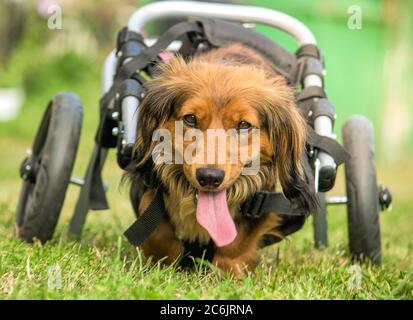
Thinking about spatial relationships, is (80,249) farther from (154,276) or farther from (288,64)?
(288,64)

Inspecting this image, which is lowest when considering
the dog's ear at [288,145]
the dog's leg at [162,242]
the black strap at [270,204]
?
the dog's leg at [162,242]

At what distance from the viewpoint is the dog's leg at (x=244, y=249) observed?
131 inches

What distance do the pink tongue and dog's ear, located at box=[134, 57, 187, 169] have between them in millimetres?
324

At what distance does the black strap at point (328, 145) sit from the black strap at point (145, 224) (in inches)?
27.0

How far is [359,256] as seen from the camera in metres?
3.75

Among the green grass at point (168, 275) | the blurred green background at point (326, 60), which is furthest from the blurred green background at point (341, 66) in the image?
the green grass at point (168, 275)

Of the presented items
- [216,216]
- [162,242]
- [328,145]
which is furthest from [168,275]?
[328,145]

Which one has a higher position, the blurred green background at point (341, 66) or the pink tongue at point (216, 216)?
the blurred green background at point (341, 66)

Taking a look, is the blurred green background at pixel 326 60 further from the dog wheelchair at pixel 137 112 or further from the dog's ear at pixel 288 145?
the dog's ear at pixel 288 145

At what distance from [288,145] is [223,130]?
318 millimetres

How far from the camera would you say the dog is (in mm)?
3053

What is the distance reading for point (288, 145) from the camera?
3195 mm

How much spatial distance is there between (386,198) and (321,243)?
1.70 feet
